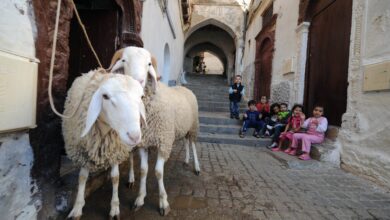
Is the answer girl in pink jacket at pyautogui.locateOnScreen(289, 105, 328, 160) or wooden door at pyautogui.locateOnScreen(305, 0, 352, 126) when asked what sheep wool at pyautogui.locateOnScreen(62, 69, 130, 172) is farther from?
wooden door at pyautogui.locateOnScreen(305, 0, 352, 126)

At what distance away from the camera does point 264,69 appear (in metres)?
10.6

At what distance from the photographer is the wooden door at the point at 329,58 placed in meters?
4.79

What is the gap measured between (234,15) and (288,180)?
44.4 feet

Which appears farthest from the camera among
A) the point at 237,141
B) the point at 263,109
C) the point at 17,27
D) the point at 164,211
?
the point at 263,109

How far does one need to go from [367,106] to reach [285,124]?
2.51 m

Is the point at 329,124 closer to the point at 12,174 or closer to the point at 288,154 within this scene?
the point at 288,154

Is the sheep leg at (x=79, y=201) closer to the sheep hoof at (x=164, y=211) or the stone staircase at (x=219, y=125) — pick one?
the sheep hoof at (x=164, y=211)

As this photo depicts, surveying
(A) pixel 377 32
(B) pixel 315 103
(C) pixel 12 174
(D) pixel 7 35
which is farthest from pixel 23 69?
(B) pixel 315 103

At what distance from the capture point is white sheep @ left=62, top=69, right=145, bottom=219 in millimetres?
1736

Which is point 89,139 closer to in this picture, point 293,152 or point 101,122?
point 101,122

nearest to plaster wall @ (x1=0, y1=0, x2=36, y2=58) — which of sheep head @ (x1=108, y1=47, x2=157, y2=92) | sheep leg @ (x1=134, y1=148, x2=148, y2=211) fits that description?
sheep head @ (x1=108, y1=47, x2=157, y2=92)

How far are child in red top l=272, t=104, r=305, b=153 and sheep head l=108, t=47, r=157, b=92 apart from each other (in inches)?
158

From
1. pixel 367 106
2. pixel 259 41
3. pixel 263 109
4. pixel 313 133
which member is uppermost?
pixel 259 41

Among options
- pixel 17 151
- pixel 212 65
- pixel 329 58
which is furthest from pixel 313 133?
pixel 212 65
